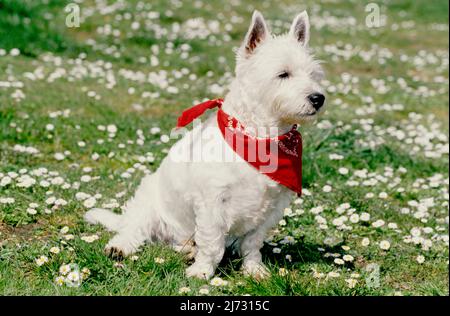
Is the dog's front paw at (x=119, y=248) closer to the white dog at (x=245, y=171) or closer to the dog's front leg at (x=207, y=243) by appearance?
the white dog at (x=245, y=171)

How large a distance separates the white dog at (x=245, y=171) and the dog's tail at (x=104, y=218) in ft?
1.00

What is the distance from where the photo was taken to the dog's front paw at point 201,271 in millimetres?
4781

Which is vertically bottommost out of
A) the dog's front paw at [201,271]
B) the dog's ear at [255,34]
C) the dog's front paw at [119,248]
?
the dog's front paw at [201,271]

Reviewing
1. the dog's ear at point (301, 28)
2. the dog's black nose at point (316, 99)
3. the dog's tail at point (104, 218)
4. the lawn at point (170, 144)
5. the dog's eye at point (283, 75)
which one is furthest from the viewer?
the dog's tail at point (104, 218)

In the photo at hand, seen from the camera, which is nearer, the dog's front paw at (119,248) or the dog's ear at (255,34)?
the dog's ear at (255,34)

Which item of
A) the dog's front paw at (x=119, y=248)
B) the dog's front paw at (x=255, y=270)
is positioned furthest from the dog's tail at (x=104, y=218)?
the dog's front paw at (x=255, y=270)

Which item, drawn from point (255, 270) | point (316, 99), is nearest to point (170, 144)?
point (255, 270)

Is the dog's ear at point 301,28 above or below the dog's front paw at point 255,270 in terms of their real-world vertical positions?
above

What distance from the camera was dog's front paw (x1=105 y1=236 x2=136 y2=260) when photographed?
16.0ft

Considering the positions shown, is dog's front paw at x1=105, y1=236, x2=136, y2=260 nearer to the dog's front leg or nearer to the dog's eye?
the dog's front leg

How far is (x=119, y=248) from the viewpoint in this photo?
16.1 ft

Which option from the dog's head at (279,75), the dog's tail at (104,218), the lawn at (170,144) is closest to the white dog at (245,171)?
the dog's head at (279,75)

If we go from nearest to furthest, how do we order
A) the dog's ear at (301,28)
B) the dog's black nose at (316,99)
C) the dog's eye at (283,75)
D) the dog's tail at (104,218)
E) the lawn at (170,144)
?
1. the dog's black nose at (316,99)
2. the dog's eye at (283,75)
3. the lawn at (170,144)
4. the dog's ear at (301,28)
5. the dog's tail at (104,218)

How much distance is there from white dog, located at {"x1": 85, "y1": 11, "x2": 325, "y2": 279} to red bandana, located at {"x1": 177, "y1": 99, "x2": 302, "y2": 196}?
2.0 inches
